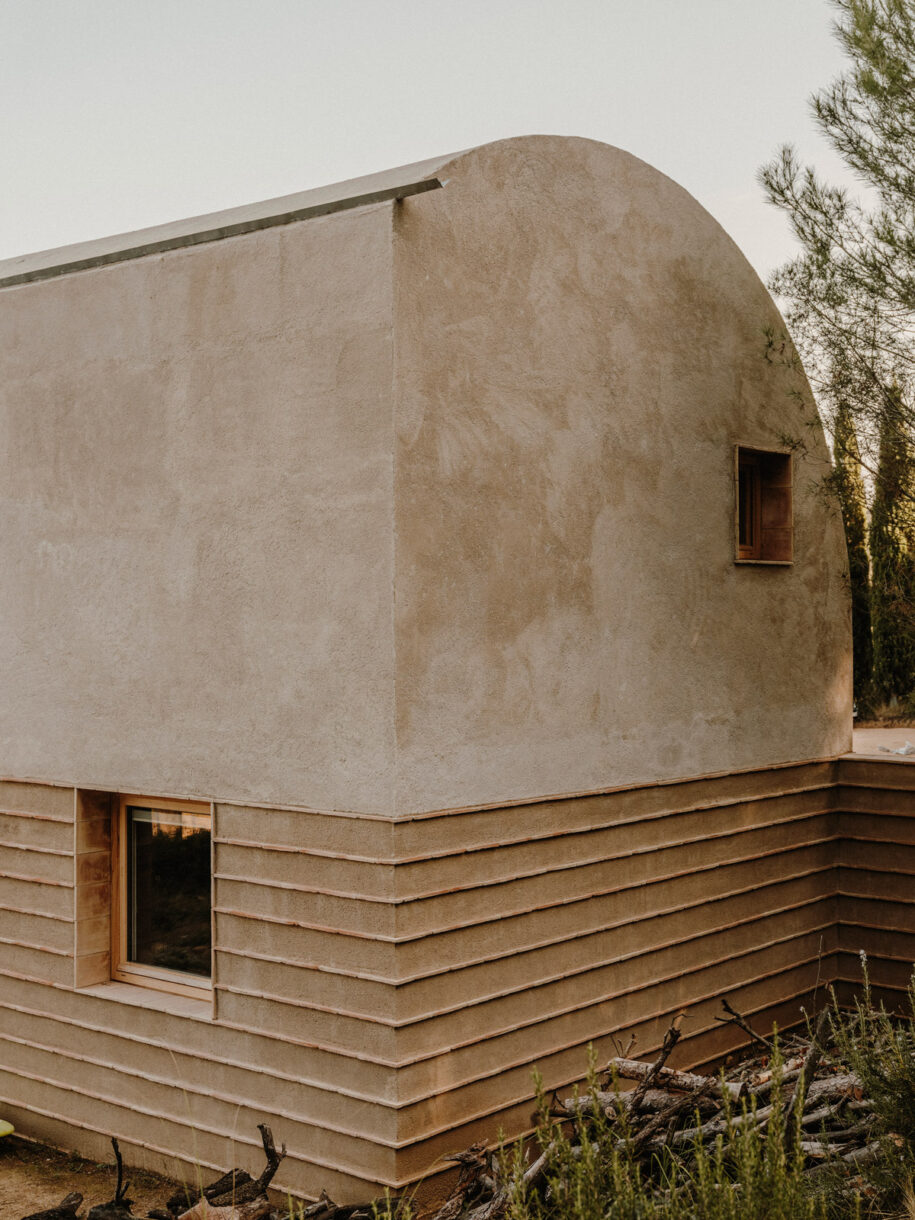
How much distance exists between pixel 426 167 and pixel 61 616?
11.0 ft

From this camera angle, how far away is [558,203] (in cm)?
678

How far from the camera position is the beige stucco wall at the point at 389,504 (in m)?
5.78

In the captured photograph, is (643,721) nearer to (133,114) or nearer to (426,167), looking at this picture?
(426,167)

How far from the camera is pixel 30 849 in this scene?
708 centimetres

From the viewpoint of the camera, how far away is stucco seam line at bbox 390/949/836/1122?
5766 millimetres

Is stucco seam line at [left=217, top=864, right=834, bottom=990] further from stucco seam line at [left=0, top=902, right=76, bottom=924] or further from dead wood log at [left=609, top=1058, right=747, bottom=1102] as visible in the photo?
stucco seam line at [left=0, top=902, right=76, bottom=924]

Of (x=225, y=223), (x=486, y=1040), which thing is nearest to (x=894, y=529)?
(x=486, y=1040)

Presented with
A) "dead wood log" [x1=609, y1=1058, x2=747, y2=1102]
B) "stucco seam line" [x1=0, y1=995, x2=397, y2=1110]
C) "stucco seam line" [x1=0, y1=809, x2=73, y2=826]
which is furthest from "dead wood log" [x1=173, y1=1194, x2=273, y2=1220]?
"stucco seam line" [x1=0, y1=809, x2=73, y2=826]

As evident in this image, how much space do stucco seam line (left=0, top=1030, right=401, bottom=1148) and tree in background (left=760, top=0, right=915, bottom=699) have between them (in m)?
5.77

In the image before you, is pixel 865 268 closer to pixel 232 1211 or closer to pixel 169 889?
pixel 169 889

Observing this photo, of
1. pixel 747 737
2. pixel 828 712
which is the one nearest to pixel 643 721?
pixel 747 737

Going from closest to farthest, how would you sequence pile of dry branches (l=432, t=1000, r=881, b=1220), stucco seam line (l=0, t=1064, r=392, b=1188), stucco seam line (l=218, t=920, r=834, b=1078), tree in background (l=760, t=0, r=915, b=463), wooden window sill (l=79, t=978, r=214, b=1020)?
pile of dry branches (l=432, t=1000, r=881, b=1220) < stucco seam line (l=218, t=920, r=834, b=1078) < stucco seam line (l=0, t=1064, r=392, b=1188) < wooden window sill (l=79, t=978, r=214, b=1020) < tree in background (l=760, t=0, r=915, b=463)

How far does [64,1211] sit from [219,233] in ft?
16.4

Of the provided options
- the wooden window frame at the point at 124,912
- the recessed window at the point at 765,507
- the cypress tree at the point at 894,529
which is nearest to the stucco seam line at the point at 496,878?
the wooden window frame at the point at 124,912
